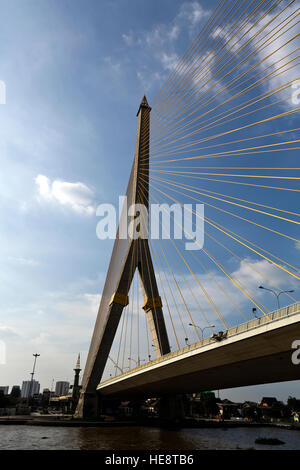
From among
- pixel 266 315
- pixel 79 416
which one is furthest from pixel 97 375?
pixel 266 315

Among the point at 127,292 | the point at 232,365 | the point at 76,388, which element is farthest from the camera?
the point at 76,388

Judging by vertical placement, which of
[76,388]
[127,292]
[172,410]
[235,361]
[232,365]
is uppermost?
[127,292]

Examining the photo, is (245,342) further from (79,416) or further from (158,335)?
(79,416)

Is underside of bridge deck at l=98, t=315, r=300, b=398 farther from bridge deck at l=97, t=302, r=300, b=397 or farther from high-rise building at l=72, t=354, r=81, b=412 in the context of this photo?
high-rise building at l=72, t=354, r=81, b=412

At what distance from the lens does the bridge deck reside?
1648 cm

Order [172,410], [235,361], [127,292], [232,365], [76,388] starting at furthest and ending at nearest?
[76,388] < [172,410] < [127,292] < [232,365] < [235,361]

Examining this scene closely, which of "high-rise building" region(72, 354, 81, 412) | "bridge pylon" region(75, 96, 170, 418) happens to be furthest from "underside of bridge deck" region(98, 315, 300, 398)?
"high-rise building" region(72, 354, 81, 412)

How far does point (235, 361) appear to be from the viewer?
71.1 feet

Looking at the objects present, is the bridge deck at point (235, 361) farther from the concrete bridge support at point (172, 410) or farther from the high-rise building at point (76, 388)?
the high-rise building at point (76, 388)

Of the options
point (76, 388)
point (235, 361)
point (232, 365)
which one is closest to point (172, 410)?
point (232, 365)

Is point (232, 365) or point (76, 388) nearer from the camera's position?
point (232, 365)

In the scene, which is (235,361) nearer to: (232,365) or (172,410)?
(232,365)

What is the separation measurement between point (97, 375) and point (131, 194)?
69.1 ft

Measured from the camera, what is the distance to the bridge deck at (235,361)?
54.1 feet
